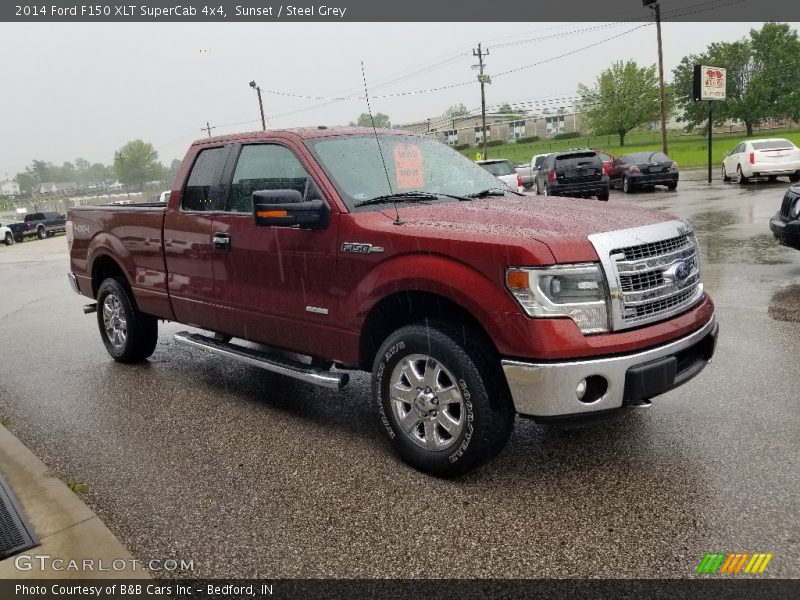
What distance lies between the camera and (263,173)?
15.6ft

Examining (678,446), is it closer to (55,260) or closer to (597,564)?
(597,564)

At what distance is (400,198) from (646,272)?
1590mm

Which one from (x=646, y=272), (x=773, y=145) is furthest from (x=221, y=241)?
(x=773, y=145)

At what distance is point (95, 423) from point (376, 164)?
2.75 m

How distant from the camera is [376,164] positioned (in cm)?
454

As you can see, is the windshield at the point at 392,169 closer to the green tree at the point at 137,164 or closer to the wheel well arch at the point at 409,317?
the wheel well arch at the point at 409,317

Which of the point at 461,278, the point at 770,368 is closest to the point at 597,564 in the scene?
the point at 461,278

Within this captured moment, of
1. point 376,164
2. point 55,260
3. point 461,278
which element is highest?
point 376,164

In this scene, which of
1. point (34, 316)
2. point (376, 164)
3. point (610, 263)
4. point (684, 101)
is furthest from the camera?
point (684, 101)

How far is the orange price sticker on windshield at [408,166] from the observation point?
447 centimetres

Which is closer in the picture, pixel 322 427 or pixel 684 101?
pixel 322 427

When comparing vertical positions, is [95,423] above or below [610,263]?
below

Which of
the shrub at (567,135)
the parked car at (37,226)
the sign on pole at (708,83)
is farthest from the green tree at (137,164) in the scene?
the sign on pole at (708,83)

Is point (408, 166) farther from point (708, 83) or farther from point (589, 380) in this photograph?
point (708, 83)
